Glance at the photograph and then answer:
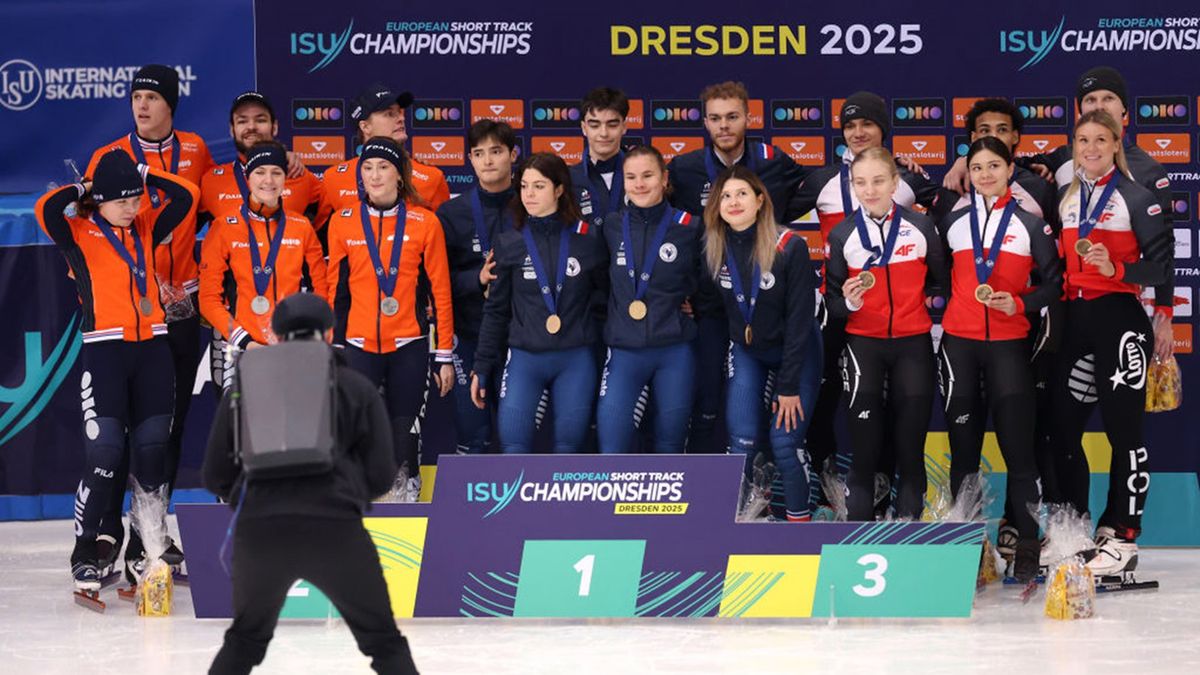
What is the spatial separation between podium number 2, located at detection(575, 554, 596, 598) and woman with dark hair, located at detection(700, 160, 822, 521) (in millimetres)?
924

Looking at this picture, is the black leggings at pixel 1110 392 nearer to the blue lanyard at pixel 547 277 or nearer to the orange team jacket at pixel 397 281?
the blue lanyard at pixel 547 277

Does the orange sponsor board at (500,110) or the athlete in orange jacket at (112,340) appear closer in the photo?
the athlete in orange jacket at (112,340)

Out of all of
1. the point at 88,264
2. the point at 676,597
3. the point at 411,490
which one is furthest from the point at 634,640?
the point at 88,264

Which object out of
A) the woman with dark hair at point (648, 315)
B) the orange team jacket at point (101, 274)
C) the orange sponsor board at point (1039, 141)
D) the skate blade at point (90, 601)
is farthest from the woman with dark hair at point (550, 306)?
the orange sponsor board at point (1039, 141)

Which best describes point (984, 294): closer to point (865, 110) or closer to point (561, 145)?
point (865, 110)

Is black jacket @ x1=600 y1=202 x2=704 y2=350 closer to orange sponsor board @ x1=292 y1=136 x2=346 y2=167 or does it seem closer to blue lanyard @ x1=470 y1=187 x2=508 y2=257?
blue lanyard @ x1=470 y1=187 x2=508 y2=257

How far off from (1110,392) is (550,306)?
7.96 feet

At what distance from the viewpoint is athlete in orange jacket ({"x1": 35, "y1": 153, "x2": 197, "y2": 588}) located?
678cm

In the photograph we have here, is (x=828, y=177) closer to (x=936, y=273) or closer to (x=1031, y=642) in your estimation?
(x=936, y=273)

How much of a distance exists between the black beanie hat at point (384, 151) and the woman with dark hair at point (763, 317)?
1.36m

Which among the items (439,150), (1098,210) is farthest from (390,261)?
(1098,210)

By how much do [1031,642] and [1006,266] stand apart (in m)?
1.64

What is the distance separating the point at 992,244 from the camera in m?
6.81

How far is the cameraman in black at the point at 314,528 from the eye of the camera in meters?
4.25
